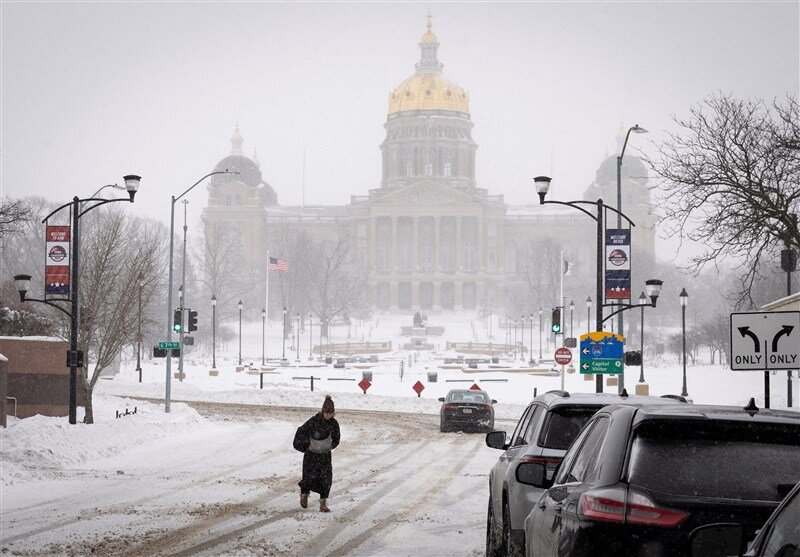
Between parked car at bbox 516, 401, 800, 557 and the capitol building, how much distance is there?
139 m

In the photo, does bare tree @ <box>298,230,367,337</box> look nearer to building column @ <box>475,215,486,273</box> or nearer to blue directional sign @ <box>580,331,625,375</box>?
building column @ <box>475,215,486,273</box>

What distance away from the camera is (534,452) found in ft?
31.4

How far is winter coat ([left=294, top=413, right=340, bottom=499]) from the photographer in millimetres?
15117

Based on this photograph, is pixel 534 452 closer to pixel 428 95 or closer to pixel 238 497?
pixel 238 497

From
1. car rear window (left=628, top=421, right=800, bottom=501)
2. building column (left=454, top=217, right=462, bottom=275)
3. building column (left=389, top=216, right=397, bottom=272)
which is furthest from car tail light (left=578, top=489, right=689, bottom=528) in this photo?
building column (left=389, top=216, right=397, bottom=272)

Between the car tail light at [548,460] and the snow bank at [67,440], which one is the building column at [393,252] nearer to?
the snow bank at [67,440]

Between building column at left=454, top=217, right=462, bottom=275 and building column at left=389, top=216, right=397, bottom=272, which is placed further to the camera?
building column at left=389, top=216, right=397, bottom=272

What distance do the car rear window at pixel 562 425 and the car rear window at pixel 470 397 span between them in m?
22.9

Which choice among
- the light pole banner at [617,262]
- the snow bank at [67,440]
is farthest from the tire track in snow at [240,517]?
the light pole banner at [617,262]

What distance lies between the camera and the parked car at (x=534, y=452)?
9.15m

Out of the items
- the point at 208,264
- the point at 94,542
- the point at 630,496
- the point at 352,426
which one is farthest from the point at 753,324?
the point at 208,264

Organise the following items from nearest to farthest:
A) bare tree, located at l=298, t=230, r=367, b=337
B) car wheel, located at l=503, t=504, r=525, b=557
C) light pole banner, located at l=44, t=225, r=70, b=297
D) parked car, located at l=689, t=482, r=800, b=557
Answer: parked car, located at l=689, t=482, r=800, b=557 → car wheel, located at l=503, t=504, r=525, b=557 → light pole banner, located at l=44, t=225, r=70, b=297 → bare tree, located at l=298, t=230, r=367, b=337

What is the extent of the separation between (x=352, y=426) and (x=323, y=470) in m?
18.1

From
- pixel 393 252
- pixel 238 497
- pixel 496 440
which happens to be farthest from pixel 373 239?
pixel 496 440
